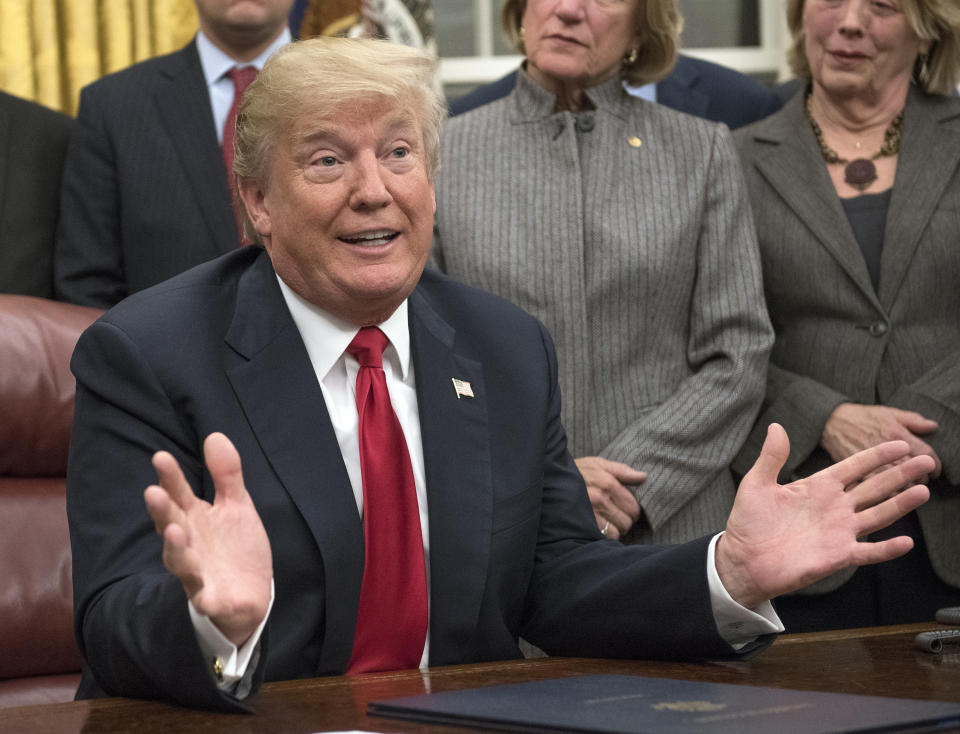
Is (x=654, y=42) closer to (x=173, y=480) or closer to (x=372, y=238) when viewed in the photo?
(x=372, y=238)

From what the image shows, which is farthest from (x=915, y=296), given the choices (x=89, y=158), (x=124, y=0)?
(x=124, y=0)

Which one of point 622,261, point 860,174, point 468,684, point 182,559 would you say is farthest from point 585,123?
point 182,559

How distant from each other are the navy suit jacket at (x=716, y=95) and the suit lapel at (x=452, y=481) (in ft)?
4.65

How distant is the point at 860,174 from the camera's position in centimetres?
253

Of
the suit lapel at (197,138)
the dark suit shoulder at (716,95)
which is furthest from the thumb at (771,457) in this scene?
the dark suit shoulder at (716,95)

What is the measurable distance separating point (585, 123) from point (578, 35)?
15 cm

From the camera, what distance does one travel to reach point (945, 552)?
2398mm

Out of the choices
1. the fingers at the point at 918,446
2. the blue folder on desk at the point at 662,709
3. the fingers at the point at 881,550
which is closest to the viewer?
the blue folder on desk at the point at 662,709

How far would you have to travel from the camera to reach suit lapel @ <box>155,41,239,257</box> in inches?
104

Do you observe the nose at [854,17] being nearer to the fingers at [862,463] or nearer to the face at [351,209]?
the face at [351,209]

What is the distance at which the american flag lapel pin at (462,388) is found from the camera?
1.78 m

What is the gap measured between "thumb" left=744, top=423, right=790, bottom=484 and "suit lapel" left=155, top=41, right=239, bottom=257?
53.9 inches

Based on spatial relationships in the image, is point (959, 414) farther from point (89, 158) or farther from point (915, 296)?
point (89, 158)

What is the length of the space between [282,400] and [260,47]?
55.7 inches
